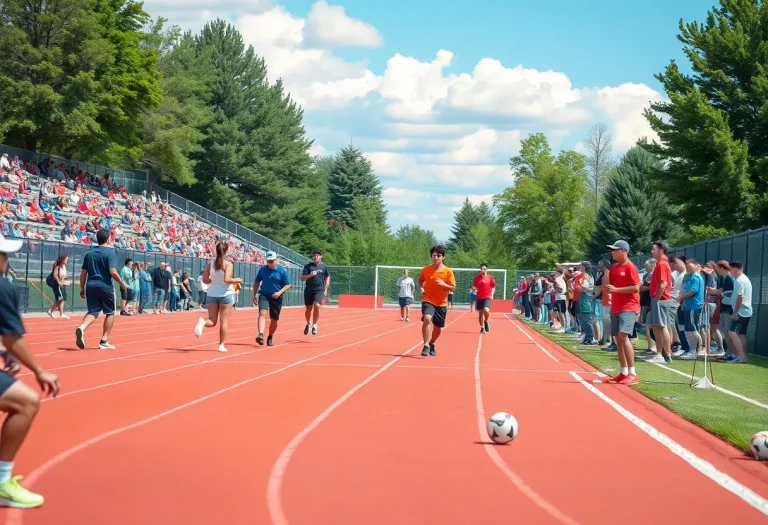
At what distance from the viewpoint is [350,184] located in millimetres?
102125

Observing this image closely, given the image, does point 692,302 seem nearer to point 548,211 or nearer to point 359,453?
point 359,453

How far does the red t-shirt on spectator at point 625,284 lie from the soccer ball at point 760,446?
5.74 meters

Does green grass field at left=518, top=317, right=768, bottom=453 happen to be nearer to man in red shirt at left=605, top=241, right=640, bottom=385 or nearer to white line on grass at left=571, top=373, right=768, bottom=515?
man in red shirt at left=605, top=241, right=640, bottom=385

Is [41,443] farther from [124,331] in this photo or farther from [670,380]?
[124,331]

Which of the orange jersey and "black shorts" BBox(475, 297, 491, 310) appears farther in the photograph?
"black shorts" BBox(475, 297, 491, 310)

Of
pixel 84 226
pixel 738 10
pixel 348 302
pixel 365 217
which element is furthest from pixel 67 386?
pixel 365 217

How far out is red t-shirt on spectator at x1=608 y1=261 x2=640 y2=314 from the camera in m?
14.4

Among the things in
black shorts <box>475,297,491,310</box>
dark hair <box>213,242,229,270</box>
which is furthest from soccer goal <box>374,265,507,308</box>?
dark hair <box>213,242,229,270</box>

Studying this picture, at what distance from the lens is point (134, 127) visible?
58.4 m

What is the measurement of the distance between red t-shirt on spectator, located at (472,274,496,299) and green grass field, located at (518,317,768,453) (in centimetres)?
752

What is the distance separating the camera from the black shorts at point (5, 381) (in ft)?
19.4

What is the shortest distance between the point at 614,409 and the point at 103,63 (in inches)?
1717

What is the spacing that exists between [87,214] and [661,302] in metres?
31.6

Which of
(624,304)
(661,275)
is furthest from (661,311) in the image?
(624,304)
